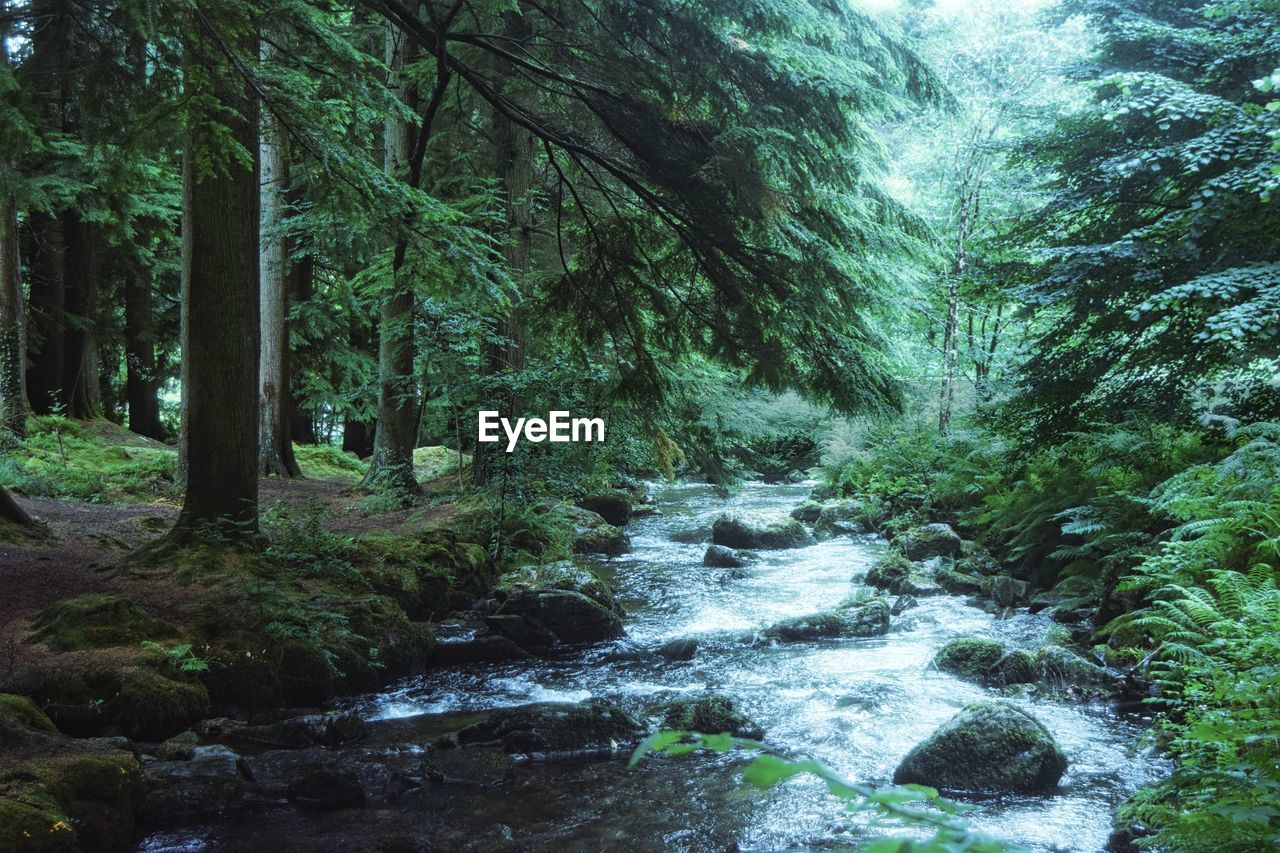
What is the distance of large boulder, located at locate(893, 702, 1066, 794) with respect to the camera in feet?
19.1

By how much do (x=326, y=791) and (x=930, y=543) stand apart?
36.1ft

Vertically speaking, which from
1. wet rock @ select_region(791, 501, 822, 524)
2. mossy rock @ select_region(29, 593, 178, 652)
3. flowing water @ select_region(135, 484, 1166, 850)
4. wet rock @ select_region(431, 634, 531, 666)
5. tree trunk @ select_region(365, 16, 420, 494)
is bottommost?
flowing water @ select_region(135, 484, 1166, 850)

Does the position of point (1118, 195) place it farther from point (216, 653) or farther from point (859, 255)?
point (216, 653)

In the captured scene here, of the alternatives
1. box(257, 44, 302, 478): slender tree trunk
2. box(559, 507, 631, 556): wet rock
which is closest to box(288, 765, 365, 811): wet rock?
box(559, 507, 631, 556): wet rock

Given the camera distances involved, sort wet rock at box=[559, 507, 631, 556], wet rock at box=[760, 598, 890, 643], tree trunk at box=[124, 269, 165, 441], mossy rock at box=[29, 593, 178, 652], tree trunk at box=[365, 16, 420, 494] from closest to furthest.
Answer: mossy rock at box=[29, 593, 178, 652] < wet rock at box=[760, 598, 890, 643] < tree trunk at box=[365, 16, 420, 494] < wet rock at box=[559, 507, 631, 556] < tree trunk at box=[124, 269, 165, 441]

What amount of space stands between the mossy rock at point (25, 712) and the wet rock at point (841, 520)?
1355 centimetres

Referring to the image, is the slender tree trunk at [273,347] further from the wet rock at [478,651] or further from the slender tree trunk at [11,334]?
the wet rock at [478,651]

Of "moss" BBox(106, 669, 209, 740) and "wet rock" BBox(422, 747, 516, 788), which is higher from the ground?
"moss" BBox(106, 669, 209, 740)

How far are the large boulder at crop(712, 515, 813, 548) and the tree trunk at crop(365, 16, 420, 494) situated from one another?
549cm

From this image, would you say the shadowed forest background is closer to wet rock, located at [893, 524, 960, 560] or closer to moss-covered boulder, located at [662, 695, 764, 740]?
moss-covered boulder, located at [662, 695, 764, 740]

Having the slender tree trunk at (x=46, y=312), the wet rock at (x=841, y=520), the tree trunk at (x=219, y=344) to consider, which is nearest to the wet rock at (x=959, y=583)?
the wet rock at (x=841, y=520)

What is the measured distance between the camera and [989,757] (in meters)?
5.96

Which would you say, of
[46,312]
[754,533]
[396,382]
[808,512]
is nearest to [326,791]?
[396,382]

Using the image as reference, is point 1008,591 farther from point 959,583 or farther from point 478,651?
point 478,651
